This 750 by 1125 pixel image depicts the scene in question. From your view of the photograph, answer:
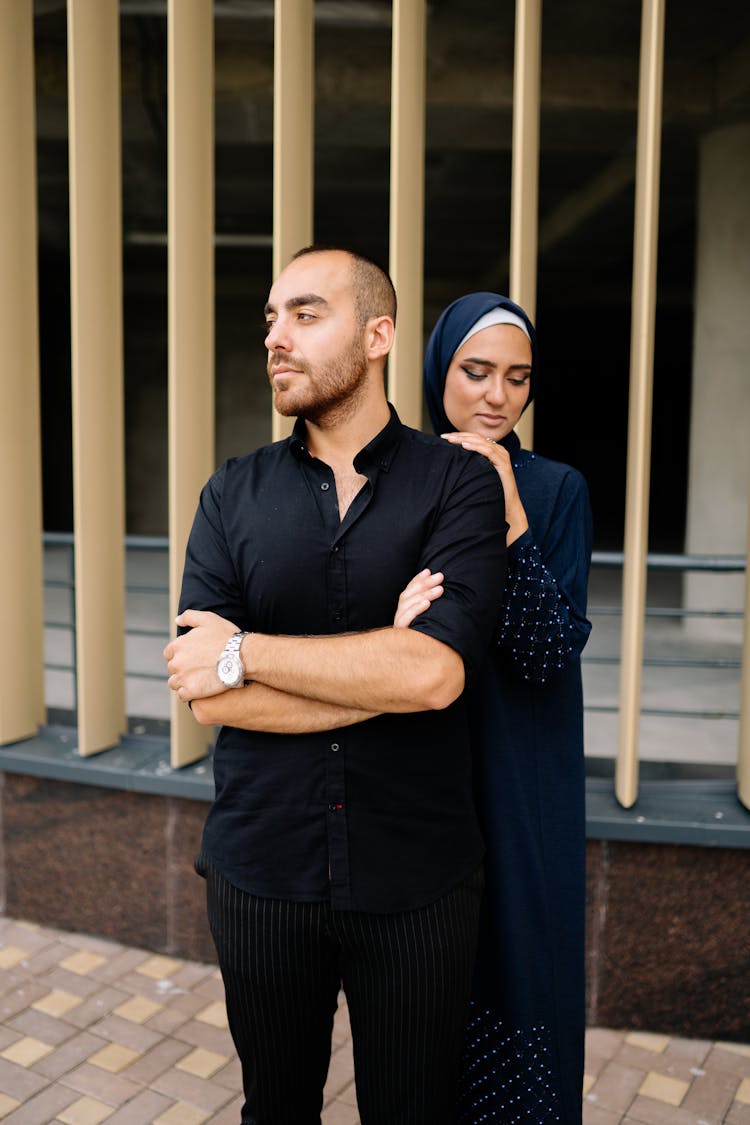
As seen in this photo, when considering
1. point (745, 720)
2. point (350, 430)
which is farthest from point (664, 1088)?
point (350, 430)

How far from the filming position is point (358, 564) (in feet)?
5.01

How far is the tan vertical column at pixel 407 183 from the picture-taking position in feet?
8.95

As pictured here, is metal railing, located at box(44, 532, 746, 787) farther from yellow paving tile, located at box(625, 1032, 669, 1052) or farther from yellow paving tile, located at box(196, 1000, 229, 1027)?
yellow paving tile, located at box(196, 1000, 229, 1027)

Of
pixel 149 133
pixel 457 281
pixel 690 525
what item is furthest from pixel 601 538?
pixel 149 133

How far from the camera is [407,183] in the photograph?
9.12 ft

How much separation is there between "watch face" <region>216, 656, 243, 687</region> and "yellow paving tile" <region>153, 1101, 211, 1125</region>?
5.05 feet

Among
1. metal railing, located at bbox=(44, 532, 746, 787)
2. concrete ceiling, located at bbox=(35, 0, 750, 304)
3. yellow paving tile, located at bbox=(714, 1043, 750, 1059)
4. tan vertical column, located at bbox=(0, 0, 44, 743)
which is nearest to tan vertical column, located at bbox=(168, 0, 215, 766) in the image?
metal railing, located at bbox=(44, 532, 746, 787)

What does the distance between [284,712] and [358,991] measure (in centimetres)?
49

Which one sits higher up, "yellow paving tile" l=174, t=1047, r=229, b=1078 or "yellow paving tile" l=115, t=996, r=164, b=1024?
"yellow paving tile" l=174, t=1047, r=229, b=1078

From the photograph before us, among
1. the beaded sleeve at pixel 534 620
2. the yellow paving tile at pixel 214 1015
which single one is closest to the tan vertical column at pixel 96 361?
the yellow paving tile at pixel 214 1015

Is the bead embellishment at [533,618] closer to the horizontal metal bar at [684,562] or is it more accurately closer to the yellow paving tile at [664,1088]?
the horizontal metal bar at [684,562]

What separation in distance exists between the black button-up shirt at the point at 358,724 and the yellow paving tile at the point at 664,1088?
1.43 metres

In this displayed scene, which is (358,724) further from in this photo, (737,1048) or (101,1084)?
(737,1048)

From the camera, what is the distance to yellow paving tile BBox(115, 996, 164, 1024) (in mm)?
2855
